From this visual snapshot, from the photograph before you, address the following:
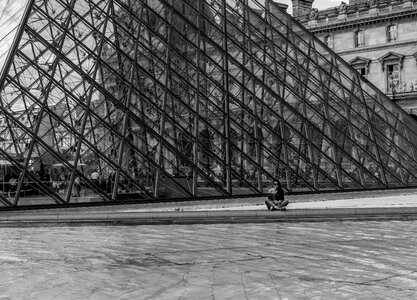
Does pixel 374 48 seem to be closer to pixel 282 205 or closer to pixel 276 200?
pixel 276 200

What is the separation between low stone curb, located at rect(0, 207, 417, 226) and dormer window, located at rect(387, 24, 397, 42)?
142ft

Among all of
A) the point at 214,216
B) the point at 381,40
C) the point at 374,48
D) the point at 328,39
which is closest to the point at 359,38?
the point at 374,48

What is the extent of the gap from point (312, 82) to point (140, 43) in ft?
27.3

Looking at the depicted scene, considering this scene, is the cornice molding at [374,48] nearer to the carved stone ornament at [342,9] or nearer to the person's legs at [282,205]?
the carved stone ornament at [342,9]

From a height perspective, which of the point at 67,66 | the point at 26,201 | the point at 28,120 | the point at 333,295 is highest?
the point at 67,66

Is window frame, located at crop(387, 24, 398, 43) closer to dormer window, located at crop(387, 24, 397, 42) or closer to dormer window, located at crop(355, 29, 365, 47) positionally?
dormer window, located at crop(387, 24, 397, 42)

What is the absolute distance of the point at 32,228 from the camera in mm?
13742

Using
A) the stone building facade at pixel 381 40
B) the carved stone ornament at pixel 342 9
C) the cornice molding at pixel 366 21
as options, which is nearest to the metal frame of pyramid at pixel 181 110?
the stone building facade at pixel 381 40

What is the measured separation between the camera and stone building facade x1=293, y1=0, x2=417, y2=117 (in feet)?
183

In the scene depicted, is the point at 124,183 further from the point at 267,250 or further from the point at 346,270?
the point at 346,270

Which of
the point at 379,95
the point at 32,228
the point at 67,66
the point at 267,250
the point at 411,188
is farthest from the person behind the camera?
the point at 379,95

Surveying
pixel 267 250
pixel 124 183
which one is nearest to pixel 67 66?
pixel 124 183

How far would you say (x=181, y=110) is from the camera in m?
27.0

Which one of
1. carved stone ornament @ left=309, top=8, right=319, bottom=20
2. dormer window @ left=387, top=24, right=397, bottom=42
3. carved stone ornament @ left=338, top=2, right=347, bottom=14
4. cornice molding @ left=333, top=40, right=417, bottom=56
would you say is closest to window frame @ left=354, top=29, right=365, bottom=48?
cornice molding @ left=333, top=40, right=417, bottom=56
